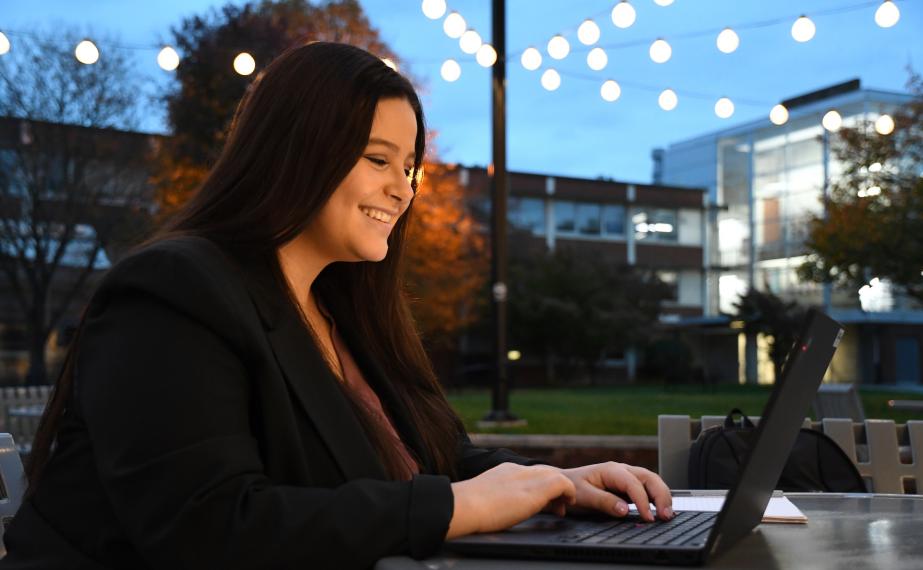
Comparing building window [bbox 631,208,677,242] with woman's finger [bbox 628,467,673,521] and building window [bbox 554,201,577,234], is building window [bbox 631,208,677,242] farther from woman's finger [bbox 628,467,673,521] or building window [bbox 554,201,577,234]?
woman's finger [bbox 628,467,673,521]

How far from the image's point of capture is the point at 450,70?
12.0m

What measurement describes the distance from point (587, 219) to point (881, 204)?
2770cm

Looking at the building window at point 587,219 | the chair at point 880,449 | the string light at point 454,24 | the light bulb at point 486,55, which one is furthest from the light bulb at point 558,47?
the building window at point 587,219

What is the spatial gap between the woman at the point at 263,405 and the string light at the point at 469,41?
9156 mm

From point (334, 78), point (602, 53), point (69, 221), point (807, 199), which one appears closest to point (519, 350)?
point (807, 199)

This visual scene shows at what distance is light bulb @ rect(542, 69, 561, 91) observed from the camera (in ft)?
39.9

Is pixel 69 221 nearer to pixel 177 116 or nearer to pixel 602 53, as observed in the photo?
pixel 177 116

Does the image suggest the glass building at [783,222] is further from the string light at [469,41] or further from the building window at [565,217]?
the string light at [469,41]

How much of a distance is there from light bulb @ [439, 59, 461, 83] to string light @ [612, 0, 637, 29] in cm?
230

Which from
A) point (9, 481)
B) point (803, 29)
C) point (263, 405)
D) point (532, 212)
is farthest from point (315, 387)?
point (532, 212)

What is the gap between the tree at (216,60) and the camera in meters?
20.8

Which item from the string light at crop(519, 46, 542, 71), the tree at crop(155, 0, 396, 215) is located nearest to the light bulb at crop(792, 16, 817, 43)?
the string light at crop(519, 46, 542, 71)

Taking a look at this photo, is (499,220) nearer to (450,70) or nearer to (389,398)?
(450,70)

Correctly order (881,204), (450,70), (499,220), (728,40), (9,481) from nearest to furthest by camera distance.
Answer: (9,481)
(728,40)
(499,220)
(450,70)
(881,204)
